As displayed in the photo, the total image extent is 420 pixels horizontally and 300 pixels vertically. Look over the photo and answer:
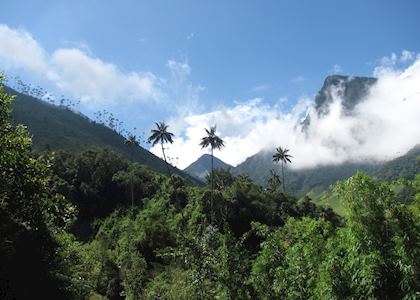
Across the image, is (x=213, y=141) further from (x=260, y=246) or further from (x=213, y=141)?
(x=260, y=246)

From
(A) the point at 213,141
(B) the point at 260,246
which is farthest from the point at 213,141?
(B) the point at 260,246

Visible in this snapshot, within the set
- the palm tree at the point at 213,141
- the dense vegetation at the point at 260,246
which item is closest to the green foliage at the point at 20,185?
the dense vegetation at the point at 260,246

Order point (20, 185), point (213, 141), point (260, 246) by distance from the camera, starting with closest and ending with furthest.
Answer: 1. point (20, 185)
2. point (260, 246)
3. point (213, 141)

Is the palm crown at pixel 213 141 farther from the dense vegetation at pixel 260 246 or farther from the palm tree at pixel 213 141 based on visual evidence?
the dense vegetation at pixel 260 246

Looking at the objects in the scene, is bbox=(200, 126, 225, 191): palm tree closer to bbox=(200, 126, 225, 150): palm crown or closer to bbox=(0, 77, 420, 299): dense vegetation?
bbox=(200, 126, 225, 150): palm crown

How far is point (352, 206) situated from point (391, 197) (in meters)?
0.97

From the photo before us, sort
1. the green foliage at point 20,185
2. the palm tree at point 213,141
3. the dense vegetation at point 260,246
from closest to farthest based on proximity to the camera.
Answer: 1. the green foliage at point 20,185
2. the dense vegetation at point 260,246
3. the palm tree at point 213,141

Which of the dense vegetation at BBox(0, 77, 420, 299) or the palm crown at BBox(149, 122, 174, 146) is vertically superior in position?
the palm crown at BBox(149, 122, 174, 146)

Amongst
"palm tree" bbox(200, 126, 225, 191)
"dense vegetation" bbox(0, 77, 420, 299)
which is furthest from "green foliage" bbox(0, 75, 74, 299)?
"palm tree" bbox(200, 126, 225, 191)

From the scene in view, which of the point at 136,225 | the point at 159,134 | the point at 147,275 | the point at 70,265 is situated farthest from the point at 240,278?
the point at 159,134

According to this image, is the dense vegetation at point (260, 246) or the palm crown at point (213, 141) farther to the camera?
the palm crown at point (213, 141)

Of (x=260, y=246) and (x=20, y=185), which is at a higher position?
(x=20, y=185)

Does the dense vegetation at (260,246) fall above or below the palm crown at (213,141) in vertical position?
below

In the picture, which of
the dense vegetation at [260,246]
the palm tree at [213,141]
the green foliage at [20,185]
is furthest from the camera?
the palm tree at [213,141]
